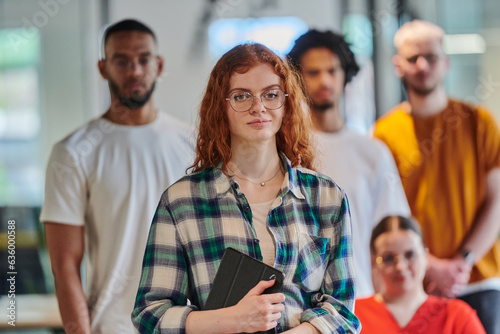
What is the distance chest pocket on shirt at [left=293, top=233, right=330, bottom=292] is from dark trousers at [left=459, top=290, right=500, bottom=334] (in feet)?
5.73

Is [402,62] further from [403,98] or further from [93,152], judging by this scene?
[93,152]

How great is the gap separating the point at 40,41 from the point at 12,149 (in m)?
0.57

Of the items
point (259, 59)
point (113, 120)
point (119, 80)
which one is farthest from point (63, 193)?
point (259, 59)

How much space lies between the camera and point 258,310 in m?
1.47

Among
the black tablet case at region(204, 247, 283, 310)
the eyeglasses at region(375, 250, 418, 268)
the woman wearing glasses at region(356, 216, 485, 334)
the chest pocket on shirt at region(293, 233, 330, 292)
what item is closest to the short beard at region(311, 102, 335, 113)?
the woman wearing glasses at region(356, 216, 485, 334)

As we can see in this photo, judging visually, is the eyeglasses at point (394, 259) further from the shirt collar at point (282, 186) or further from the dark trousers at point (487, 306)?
the shirt collar at point (282, 186)

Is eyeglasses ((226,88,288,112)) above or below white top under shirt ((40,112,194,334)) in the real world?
above

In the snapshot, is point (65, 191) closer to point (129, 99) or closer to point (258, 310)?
point (129, 99)

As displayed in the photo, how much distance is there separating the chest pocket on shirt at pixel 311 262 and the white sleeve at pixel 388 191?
1.42 m

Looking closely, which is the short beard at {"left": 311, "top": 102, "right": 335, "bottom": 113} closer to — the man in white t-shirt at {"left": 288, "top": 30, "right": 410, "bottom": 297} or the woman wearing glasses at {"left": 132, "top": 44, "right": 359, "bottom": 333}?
the man in white t-shirt at {"left": 288, "top": 30, "right": 410, "bottom": 297}

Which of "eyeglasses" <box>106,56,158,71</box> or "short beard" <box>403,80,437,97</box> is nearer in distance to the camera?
"eyeglasses" <box>106,56,158,71</box>

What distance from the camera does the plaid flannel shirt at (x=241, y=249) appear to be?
158 centimetres

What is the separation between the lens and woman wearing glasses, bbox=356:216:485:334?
117 inches

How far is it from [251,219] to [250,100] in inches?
13.3
